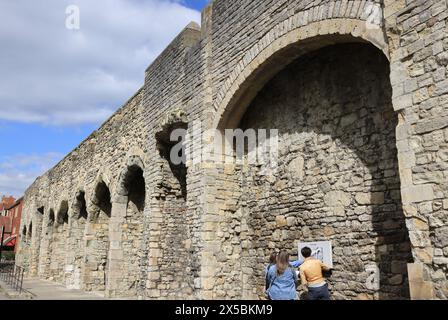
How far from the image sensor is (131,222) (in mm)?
11258

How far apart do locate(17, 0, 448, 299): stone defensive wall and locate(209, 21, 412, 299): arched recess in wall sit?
2 cm


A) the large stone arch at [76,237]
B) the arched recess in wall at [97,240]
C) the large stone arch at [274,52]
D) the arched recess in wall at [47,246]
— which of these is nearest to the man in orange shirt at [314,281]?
the large stone arch at [274,52]

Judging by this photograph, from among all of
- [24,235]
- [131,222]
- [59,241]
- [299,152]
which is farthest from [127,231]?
[24,235]

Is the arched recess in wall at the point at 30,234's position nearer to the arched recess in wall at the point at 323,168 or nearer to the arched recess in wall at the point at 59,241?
the arched recess in wall at the point at 59,241

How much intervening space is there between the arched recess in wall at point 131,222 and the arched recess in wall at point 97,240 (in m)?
1.37

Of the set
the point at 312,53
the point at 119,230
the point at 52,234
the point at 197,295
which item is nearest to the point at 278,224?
the point at 197,295

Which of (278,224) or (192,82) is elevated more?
(192,82)

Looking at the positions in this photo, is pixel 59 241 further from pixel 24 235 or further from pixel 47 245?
pixel 24 235

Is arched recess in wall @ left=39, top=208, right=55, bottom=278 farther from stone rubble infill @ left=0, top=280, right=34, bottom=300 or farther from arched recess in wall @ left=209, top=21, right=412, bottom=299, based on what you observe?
arched recess in wall @ left=209, top=21, right=412, bottom=299

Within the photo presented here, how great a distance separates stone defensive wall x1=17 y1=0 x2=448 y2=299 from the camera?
13.1 ft

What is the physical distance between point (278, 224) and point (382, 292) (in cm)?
201
